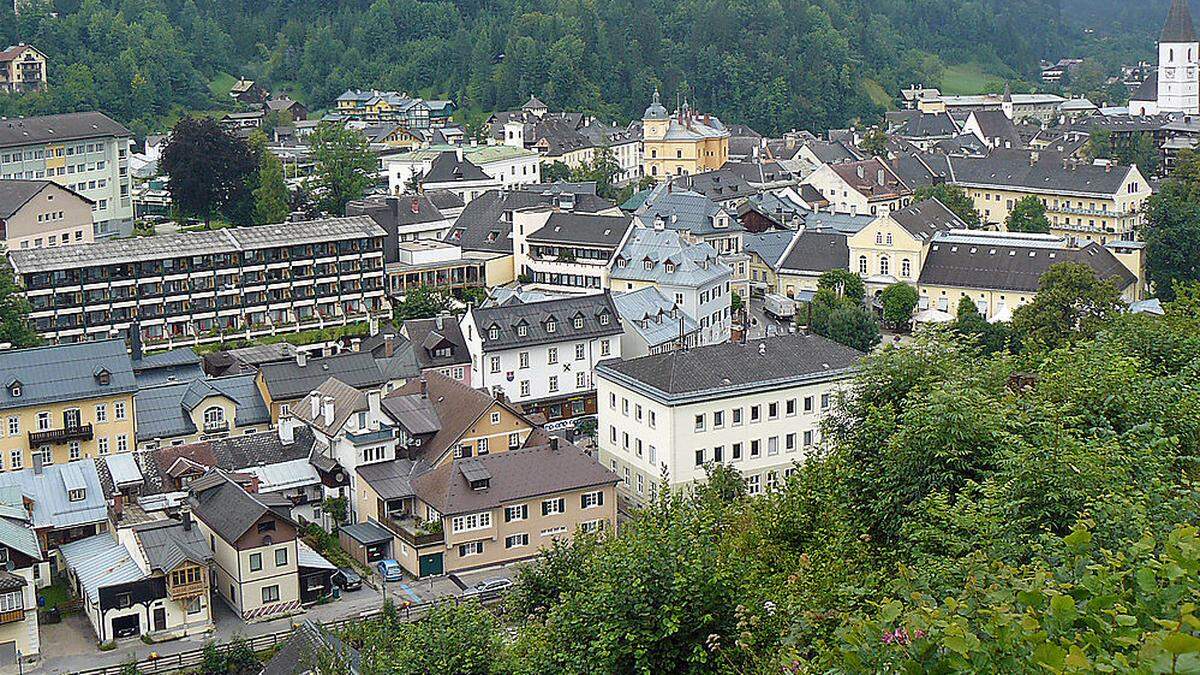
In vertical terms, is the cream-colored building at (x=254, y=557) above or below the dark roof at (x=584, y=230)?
below

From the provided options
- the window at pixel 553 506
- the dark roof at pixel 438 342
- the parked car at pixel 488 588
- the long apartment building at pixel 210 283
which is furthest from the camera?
the long apartment building at pixel 210 283

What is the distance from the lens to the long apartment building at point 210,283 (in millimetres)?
39250

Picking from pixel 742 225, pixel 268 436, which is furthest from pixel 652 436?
pixel 742 225

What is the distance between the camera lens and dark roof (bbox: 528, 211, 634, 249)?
144 feet

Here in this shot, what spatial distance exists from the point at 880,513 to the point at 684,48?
82.3 m

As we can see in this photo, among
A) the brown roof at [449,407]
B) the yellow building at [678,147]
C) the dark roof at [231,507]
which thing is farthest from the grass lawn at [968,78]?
the dark roof at [231,507]

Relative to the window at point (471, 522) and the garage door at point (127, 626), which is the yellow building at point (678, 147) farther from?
the garage door at point (127, 626)

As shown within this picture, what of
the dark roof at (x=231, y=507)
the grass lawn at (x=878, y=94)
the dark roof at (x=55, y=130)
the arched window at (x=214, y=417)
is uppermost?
the grass lawn at (x=878, y=94)

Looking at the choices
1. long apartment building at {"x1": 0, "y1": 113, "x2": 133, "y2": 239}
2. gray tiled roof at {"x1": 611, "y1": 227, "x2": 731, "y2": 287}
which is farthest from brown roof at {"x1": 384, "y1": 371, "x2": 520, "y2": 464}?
long apartment building at {"x1": 0, "y1": 113, "x2": 133, "y2": 239}

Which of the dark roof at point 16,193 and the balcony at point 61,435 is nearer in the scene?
the balcony at point 61,435

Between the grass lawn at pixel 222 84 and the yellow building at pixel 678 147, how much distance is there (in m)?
29.9

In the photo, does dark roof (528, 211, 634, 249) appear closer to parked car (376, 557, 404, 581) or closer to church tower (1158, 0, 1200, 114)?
parked car (376, 557, 404, 581)

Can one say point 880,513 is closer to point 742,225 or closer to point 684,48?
point 742,225

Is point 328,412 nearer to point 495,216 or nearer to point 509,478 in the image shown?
point 509,478
